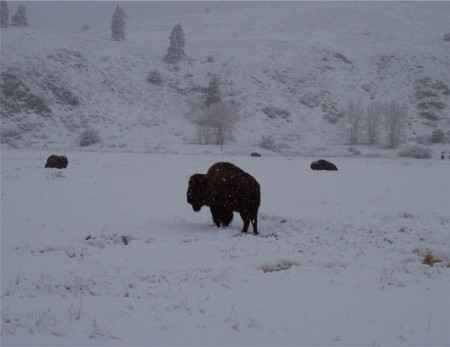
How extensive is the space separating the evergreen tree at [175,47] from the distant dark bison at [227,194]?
76.0 meters

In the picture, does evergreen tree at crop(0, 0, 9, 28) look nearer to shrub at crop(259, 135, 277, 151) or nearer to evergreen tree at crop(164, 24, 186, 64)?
evergreen tree at crop(164, 24, 186, 64)

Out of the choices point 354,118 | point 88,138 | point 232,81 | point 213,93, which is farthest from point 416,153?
point 88,138

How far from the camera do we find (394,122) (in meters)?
63.2

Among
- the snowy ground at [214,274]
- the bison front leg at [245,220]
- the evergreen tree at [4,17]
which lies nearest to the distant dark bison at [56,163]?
the snowy ground at [214,274]

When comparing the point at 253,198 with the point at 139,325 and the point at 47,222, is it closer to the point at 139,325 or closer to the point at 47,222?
the point at 47,222

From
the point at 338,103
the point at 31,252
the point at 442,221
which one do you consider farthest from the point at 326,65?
the point at 31,252

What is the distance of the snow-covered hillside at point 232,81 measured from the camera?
5916cm

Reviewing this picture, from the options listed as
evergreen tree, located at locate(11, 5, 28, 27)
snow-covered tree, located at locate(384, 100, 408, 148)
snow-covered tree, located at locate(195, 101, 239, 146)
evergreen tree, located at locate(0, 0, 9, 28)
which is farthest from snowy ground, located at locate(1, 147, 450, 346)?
evergreen tree, located at locate(11, 5, 28, 27)

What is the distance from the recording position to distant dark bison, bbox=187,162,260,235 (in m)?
10.5

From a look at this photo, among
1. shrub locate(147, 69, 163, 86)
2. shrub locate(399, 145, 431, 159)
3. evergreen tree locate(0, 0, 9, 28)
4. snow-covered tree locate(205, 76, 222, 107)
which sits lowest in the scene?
shrub locate(399, 145, 431, 159)

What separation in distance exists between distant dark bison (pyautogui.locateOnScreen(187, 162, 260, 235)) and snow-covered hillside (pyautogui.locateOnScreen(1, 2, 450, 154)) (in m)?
36.4

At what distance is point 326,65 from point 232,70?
21135 mm

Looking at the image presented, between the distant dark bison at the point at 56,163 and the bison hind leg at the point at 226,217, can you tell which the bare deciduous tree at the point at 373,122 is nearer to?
the distant dark bison at the point at 56,163

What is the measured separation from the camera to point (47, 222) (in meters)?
10.3
